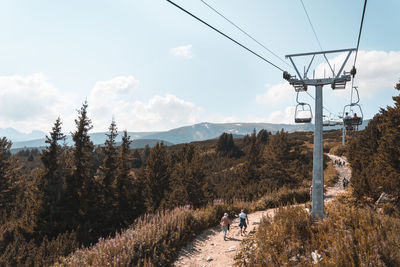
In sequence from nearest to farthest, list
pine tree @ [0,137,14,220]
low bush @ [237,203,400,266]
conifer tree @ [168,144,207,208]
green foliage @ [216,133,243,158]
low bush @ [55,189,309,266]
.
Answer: low bush @ [237,203,400,266] < low bush @ [55,189,309,266] < conifer tree @ [168,144,207,208] < pine tree @ [0,137,14,220] < green foliage @ [216,133,243,158]

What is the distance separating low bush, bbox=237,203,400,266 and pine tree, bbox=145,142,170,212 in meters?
20.2

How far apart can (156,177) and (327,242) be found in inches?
935

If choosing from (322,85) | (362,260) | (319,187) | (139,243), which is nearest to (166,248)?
(139,243)

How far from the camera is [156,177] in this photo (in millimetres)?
27172

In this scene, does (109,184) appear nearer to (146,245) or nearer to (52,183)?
(52,183)

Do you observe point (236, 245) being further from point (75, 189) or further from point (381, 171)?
point (75, 189)

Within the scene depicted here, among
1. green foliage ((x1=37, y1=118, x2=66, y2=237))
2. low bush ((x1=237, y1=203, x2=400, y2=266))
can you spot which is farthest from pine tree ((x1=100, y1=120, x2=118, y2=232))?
low bush ((x1=237, y1=203, x2=400, y2=266))

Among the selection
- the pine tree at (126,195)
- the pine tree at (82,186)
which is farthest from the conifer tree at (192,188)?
the pine tree at (82,186)

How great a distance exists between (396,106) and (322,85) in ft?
37.6

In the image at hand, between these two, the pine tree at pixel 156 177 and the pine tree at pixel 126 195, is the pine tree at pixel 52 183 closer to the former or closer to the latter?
the pine tree at pixel 126 195

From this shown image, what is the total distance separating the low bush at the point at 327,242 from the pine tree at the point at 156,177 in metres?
20.2

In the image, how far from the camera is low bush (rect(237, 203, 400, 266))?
14.5 feet

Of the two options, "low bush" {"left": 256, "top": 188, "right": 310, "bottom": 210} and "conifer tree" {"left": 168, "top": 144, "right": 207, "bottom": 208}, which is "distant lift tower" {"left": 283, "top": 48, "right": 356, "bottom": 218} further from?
"conifer tree" {"left": 168, "top": 144, "right": 207, "bottom": 208}

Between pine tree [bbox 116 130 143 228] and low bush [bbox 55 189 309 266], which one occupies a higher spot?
low bush [bbox 55 189 309 266]
